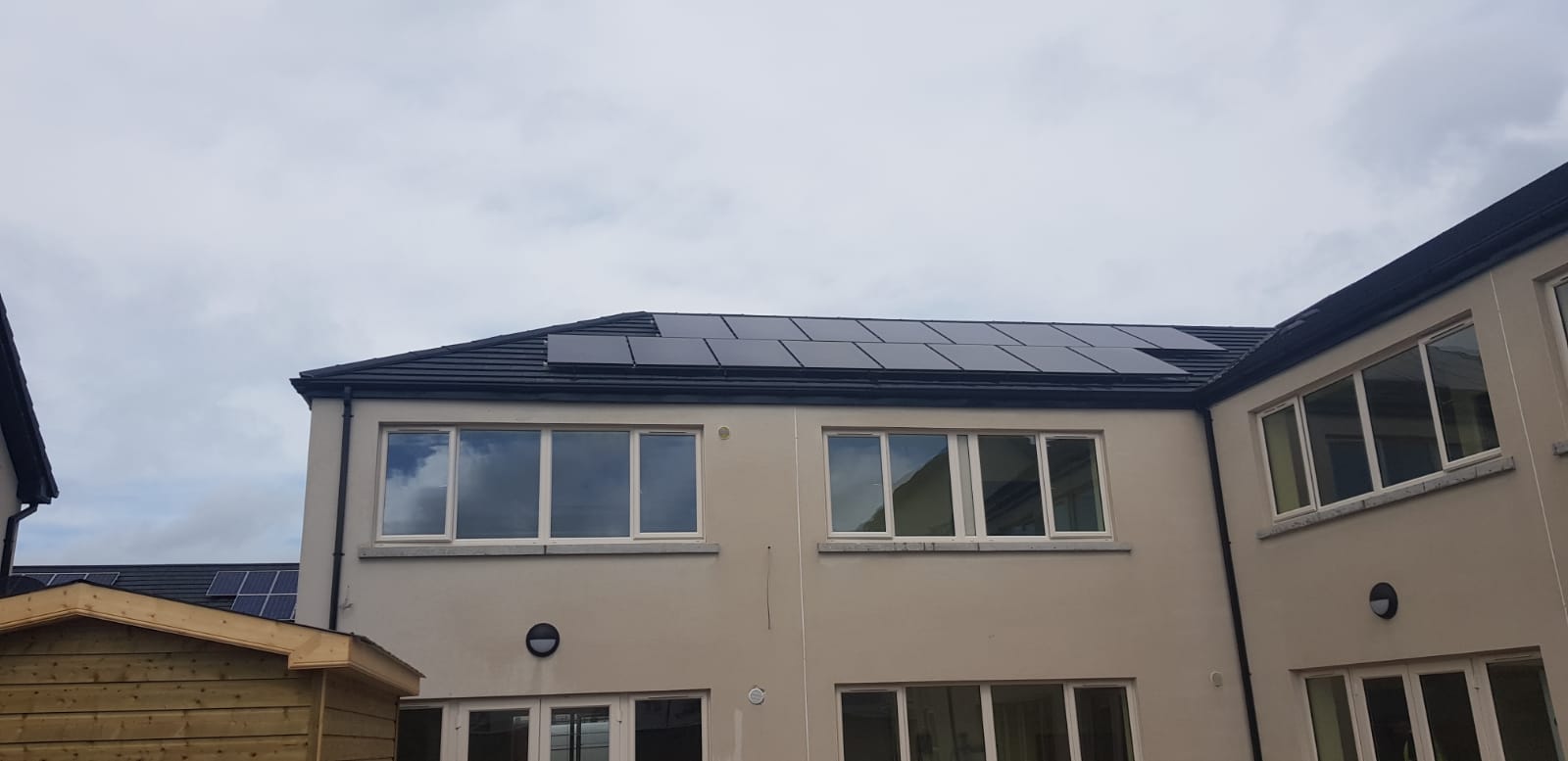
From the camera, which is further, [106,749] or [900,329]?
[900,329]

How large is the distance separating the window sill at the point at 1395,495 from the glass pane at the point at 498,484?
767 centimetres

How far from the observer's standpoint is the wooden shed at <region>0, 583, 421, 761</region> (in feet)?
22.6

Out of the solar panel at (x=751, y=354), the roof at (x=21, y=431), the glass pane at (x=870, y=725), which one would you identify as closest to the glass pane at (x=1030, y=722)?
the glass pane at (x=870, y=725)

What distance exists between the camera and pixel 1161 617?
478 inches

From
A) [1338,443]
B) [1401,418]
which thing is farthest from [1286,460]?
[1401,418]

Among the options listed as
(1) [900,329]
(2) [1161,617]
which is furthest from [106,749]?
(1) [900,329]

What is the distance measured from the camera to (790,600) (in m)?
11.5

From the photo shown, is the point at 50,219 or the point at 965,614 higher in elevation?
the point at 50,219

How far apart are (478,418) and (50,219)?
11.3 meters

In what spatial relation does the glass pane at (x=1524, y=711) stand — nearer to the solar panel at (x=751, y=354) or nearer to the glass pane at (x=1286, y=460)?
the glass pane at (x=1286, y=460)

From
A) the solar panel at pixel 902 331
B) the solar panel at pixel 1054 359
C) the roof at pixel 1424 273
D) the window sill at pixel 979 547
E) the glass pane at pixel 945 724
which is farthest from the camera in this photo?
the solar panel at pixel 902 331

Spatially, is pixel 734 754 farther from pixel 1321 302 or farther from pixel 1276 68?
pixel 1276 68

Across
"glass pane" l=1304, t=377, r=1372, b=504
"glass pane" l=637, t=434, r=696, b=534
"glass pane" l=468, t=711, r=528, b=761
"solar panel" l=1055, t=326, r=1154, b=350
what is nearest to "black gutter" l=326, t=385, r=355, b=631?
"glass pane" l=468, t=711, r=528, b=761

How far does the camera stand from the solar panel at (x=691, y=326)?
14.2 meters
